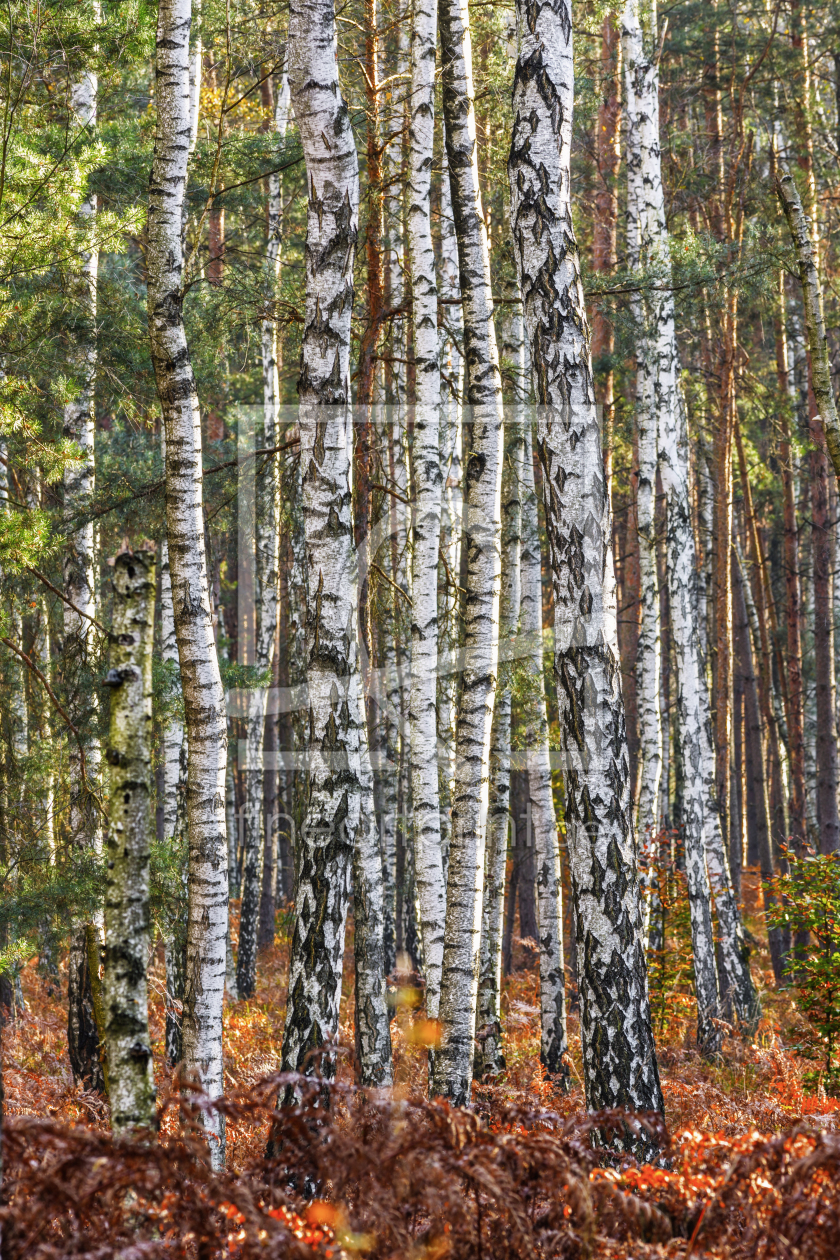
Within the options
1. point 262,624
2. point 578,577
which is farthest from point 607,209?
point 578,577

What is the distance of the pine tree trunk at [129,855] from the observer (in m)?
2.86

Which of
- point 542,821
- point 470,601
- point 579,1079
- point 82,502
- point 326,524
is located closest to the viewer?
point 326,524

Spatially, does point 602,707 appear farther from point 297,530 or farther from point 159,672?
point 297,530

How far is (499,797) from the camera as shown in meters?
8.78

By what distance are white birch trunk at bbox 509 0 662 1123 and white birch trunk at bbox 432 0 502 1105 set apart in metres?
1.53

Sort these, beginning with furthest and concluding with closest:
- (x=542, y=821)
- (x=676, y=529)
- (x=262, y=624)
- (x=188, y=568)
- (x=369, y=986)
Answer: (x=262, y=624) < (x=676, y=529) < (x=542, y=821) < (x=369, y=986) < (x=188, y=568)

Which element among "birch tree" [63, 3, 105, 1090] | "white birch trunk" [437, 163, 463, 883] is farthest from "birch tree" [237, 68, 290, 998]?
"birch tree" [63, 3, 105, 1090]

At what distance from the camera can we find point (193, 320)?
381 inches

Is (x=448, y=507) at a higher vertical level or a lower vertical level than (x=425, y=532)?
higher

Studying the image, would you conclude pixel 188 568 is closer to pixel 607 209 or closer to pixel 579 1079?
pixel 579 1079

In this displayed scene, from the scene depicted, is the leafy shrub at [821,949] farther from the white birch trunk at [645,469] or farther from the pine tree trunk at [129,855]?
the pine tree trunk at [129,855]

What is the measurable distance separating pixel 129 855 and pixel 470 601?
378 centimetres

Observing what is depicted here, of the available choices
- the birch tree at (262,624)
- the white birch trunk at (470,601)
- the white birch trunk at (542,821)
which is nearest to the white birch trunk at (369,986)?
the white birch trunk at (470,601)

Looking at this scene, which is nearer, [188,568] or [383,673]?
[188,568]
